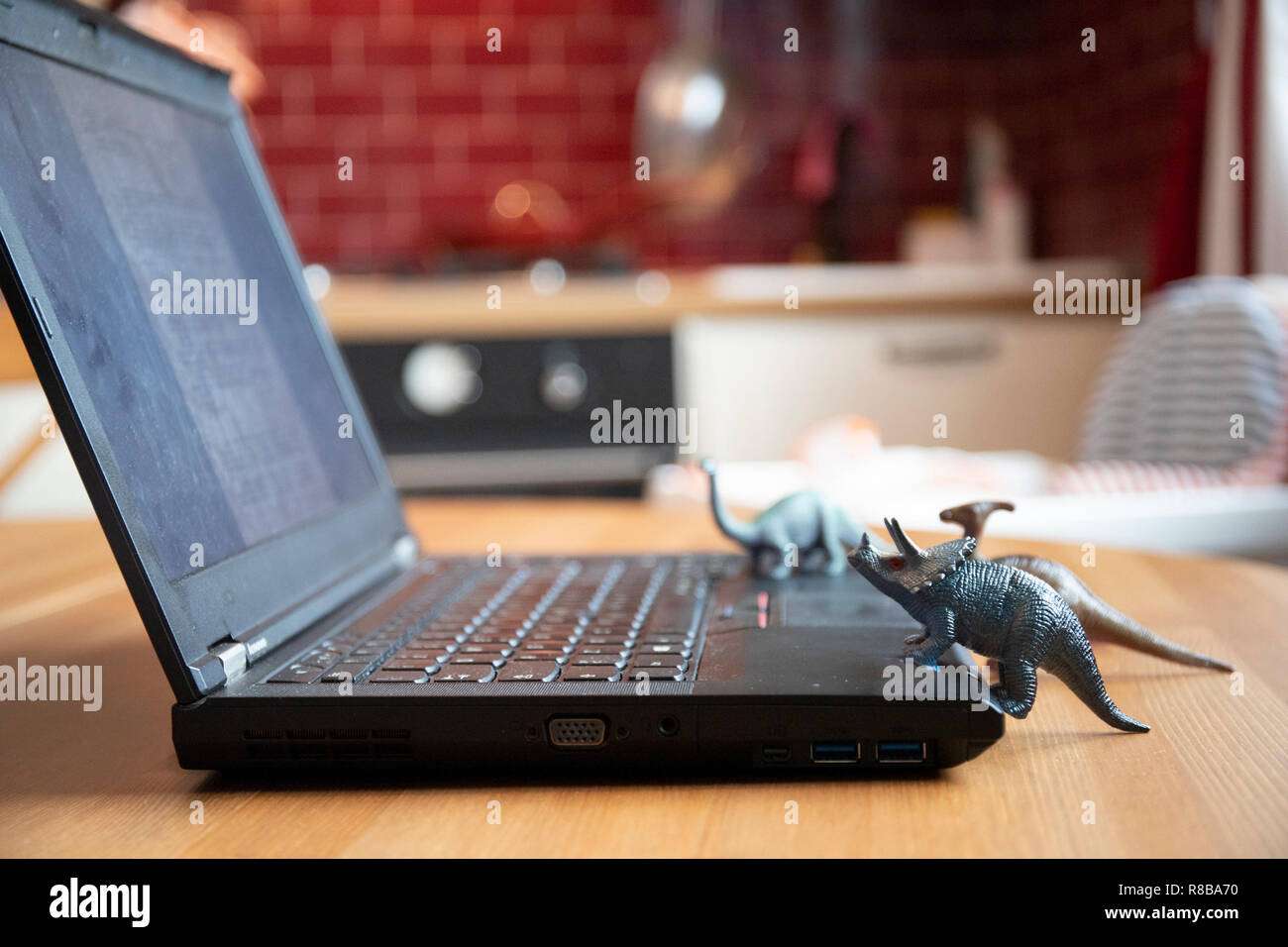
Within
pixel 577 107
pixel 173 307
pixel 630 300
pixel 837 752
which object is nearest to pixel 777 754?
pixel 837 752

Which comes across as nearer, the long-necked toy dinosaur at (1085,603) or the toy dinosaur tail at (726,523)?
the long-necked toy dinosaur at (1085,603)

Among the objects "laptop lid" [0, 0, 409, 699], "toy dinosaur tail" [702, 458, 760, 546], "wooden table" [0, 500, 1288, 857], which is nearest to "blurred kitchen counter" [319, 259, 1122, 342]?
"laptop lid" [0, 0, 409, 699]

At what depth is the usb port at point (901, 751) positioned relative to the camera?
17.7 inches

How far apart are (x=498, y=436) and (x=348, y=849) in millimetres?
2032

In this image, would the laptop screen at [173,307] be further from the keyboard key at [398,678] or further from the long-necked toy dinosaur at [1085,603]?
the long-necked toy dinosaur at [1085,603]

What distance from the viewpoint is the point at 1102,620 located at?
1.83 ft

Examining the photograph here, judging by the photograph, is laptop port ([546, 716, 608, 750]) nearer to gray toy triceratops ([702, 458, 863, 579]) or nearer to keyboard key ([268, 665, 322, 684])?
keyboard key ([268, 665, 322, 684])

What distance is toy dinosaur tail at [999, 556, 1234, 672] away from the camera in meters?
0.54

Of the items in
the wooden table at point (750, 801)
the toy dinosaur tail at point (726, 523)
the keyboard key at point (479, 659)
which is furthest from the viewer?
the toy dinosaur tail at point (726, 523)

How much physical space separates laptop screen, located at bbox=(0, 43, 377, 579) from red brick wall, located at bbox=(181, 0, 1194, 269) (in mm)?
2263

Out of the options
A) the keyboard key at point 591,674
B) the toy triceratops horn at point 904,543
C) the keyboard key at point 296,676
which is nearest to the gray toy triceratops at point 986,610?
the toy triceratops horn at point 904,543

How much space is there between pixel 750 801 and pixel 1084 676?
5.8 inches

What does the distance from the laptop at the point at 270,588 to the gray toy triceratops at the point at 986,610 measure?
0.07 feet

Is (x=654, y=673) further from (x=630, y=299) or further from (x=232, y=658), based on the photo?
(x=630, y=299)
